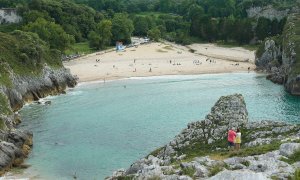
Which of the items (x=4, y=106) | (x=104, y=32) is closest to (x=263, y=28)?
(x=104, y=32)

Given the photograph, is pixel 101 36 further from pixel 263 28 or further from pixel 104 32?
pixel 263 28

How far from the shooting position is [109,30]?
6417 inches

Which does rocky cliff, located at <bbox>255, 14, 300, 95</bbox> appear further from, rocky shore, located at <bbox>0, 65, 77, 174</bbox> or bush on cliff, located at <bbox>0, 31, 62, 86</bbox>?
bush on cliff, located at <bbox>0, 31, 62, 86</bbox>

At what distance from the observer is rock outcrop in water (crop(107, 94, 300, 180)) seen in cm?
3108

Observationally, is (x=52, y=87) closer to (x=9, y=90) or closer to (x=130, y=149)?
(x=9, y=90)

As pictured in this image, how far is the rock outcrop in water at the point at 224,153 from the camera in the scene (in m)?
31.1

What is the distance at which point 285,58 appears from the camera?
4464 inches

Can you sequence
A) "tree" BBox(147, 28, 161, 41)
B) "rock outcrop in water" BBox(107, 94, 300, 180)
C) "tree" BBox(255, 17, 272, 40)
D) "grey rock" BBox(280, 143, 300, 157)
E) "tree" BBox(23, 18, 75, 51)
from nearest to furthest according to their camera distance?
1. "rock outcrop in water" BBox(107, 94, 300, 180)
2. "grey rock" BBox(280, 143, 300, 157)
3. "tree" BBox(23, 18, 75, 51)
4. "tree" BBox(255, 17, 272, 40)
5. "tree" BBox(147, 28, 161, 41)

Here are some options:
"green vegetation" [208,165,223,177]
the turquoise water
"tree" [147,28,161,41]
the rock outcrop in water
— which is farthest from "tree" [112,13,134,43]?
"green vegetation" [208,165,223,177]

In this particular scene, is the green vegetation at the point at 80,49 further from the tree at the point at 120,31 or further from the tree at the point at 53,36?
the tree at the point at 120,31

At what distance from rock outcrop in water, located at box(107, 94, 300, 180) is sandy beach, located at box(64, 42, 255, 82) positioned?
6905 centimetres

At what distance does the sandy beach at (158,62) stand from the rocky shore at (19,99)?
1253 cm

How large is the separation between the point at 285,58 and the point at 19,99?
196 feet

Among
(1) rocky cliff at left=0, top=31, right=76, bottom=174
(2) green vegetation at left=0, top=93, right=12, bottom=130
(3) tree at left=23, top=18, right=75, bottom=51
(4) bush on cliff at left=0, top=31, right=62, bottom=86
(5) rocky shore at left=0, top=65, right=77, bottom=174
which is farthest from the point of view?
(3) tree at left=23, top=18, right=75, bottom=51
